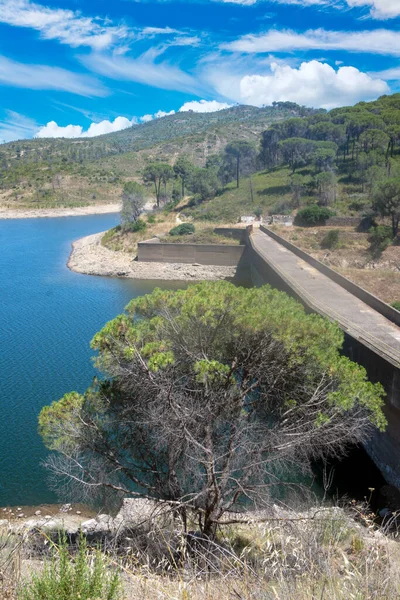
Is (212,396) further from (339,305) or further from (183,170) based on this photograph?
(183,170)

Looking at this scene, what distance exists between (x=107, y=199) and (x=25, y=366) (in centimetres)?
6993

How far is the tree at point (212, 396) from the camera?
7.96m

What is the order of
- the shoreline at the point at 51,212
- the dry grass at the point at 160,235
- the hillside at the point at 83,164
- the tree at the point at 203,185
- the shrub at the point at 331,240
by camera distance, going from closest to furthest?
the shrub at the point at 331,240
the dry grass at the point at 160,235
the tree at the point at 203,185
the shoreline at the point at 51,212
the hillside at the point at 83,164

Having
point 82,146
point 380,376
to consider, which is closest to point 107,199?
point 82,146

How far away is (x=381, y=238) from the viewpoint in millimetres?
31891

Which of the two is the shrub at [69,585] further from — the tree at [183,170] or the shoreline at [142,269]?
the tree at [183,170]

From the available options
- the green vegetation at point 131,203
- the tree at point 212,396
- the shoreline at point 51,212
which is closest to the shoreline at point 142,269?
the green vegetation at point 131,203

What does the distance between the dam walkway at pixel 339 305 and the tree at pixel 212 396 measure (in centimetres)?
303

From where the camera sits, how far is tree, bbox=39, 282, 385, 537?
7965 mm

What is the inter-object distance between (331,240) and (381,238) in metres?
3.47

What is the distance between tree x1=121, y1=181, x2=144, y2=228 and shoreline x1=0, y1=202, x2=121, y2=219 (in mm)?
32127

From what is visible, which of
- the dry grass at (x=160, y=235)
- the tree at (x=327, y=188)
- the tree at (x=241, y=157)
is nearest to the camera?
the dry grass at (x=160, y=235)

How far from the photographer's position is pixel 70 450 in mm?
8086

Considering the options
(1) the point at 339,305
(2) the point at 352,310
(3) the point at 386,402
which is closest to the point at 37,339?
(1) the point at 339,305
